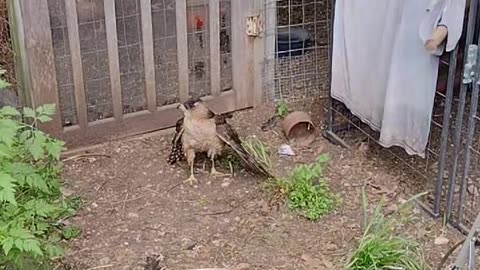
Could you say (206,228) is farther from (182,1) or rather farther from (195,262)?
(182,1)

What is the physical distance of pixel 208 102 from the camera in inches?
197

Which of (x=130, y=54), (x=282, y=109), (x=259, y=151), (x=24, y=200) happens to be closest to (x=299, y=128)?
(x=282, y=109)

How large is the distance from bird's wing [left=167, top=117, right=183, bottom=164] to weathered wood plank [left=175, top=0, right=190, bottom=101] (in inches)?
→ 15.9

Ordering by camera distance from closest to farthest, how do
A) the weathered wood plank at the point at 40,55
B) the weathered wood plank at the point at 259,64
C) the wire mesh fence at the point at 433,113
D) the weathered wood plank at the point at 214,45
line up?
the wire mesh fence at the point at 433,113 < the weathered wood plank at the point at 40,55 < the weathered wood plank at the point at 214,45 < the weathered wood plank at the point at 259,64

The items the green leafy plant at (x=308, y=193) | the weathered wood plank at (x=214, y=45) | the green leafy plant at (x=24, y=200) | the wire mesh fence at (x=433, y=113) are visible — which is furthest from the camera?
the weathered wood plank at (x=214, y=45)

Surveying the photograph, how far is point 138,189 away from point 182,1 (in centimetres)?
108

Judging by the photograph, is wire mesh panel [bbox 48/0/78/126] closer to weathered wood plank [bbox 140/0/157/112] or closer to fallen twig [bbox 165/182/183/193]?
weathered wood plank [bbox 140/0/157/112]

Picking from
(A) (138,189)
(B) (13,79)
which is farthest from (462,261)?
(B) (13,79)

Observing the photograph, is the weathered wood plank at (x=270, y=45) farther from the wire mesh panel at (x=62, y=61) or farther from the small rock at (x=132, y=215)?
the small rock at (x=132, y=215)

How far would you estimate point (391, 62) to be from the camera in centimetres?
402

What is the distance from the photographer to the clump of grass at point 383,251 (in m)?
3.58

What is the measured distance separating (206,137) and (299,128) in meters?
0.71

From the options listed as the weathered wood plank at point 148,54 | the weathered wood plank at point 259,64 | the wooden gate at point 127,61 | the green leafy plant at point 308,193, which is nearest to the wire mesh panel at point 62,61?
the wooden gate at point 127,61

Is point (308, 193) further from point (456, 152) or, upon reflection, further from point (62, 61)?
point (62, 61)
